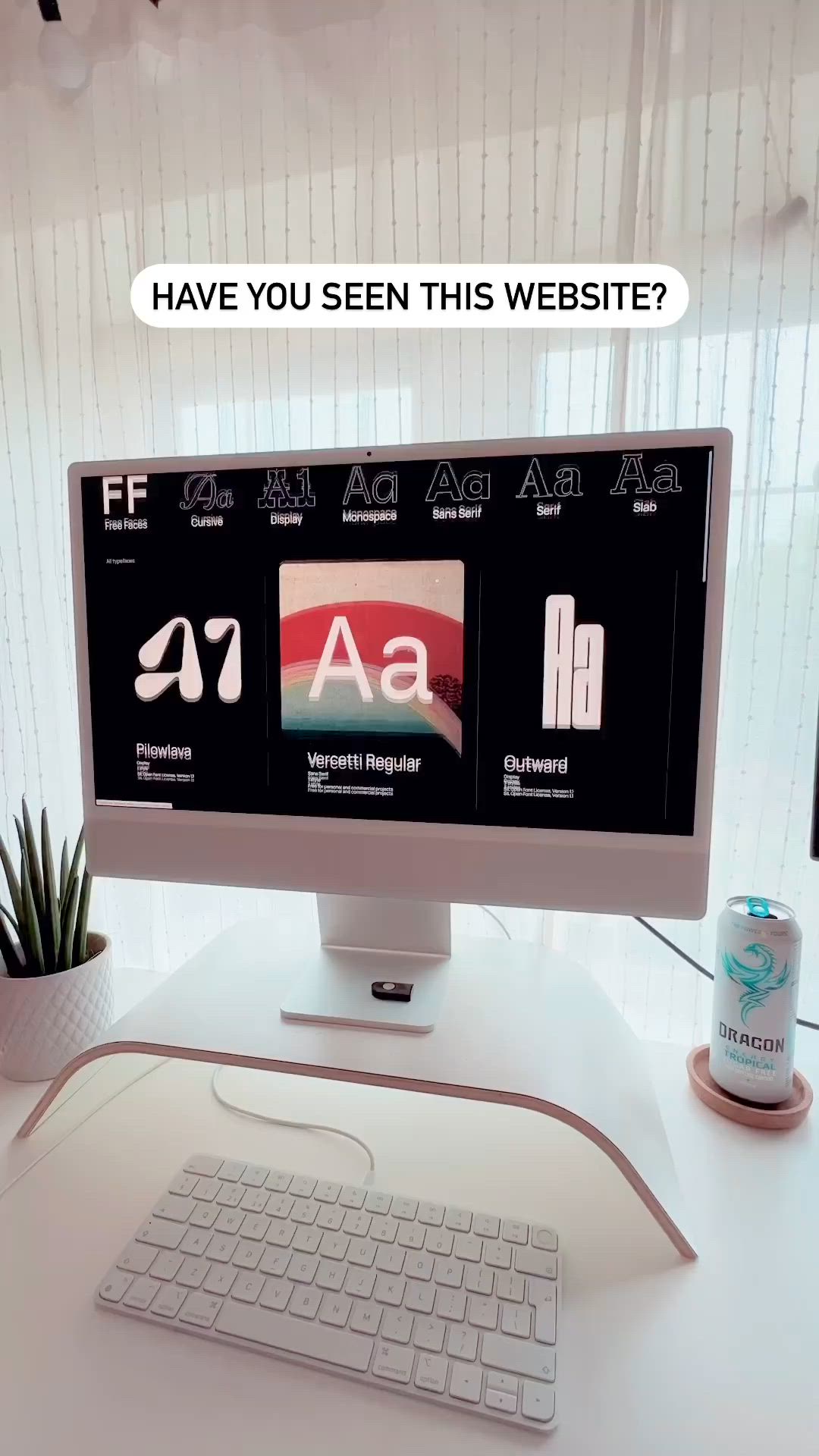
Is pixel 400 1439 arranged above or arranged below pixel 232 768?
below

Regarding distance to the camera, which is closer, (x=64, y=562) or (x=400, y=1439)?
(x=400, y=1439)

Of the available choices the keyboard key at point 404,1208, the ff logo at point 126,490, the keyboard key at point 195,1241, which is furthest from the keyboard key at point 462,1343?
the ff logo at point 126,490

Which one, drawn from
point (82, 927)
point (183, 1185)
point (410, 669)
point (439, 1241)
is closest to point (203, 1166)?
point (183, 1185)

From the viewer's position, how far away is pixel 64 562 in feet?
3.85

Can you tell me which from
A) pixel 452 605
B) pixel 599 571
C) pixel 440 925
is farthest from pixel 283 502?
pixel 440 925

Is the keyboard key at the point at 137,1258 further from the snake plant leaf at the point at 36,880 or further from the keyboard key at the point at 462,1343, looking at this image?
the snake plant leaf at the point at 36,880

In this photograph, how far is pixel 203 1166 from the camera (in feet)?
2.24

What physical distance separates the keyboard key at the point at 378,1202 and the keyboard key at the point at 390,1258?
36mm

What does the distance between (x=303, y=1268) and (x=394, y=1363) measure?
0.34ft

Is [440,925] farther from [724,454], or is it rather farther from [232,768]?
[724,454]

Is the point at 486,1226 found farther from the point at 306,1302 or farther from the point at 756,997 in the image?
the point at 756,997

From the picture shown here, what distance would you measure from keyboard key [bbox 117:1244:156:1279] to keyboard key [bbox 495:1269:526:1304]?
0.25 m

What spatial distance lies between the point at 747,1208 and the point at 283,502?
2.54 feet

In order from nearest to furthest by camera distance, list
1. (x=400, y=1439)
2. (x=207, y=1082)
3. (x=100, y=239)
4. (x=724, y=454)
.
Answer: (x=400, y=1439), (x=724, y=454), (x=207, y=1082), (x=100, y=239)
